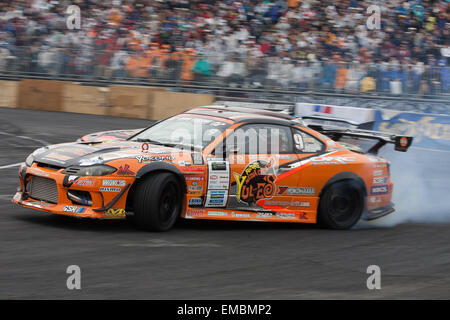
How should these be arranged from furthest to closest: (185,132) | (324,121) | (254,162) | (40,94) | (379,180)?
(40,94) → (324,121) → (379,180) → (185,132) → (254,162)

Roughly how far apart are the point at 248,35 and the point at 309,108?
10138 mm

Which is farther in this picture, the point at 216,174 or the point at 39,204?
the point at 216,174

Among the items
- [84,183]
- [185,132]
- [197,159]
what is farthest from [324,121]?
[84,183]

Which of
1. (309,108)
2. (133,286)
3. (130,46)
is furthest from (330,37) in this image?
(133,286)

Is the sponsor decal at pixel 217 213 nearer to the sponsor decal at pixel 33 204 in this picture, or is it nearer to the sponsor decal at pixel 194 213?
the sponsor decal at pixel 194 213

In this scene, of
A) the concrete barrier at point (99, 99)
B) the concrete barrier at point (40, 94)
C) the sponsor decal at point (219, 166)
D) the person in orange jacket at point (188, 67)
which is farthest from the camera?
the concrete barrier at point (40, 94)

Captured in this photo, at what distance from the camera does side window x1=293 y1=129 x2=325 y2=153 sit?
29.3 feet

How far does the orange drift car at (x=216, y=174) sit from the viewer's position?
7.51 meters

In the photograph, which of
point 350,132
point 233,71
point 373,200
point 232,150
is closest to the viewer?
point 232,150

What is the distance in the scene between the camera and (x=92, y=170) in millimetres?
7457

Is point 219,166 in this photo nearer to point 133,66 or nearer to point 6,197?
point 6,197

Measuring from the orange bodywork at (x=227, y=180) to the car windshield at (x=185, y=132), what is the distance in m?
0.11

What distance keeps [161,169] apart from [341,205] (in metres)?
2.70

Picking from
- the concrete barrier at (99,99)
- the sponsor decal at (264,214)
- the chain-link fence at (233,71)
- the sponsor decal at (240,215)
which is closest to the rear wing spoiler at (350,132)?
the sponsor decal at (264,214)
